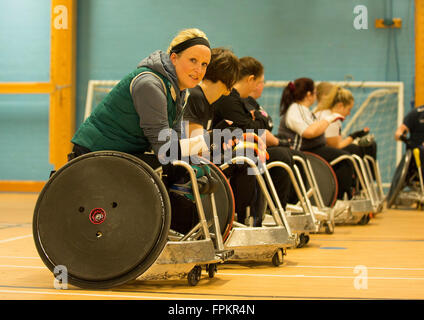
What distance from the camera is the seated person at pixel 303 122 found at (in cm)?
477

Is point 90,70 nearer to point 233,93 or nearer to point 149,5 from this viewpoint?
point 149,5

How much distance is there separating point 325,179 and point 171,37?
455 centimetres

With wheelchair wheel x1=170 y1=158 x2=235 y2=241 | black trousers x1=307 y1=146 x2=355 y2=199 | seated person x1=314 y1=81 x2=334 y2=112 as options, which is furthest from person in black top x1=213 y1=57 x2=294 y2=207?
seated person x1=314 y1=81 x2=334 y2=112

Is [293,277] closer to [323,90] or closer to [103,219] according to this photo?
[103,219]

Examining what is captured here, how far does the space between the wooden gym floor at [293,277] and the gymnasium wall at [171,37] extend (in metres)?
4.40

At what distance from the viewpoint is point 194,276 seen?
245 cm

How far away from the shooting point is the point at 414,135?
7293 mm

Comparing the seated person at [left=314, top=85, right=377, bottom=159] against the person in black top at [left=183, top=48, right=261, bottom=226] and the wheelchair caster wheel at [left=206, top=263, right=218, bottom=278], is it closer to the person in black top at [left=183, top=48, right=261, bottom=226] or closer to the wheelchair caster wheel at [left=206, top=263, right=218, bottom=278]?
the person in black top at [left=183, top=48, right=261, bottom=226]

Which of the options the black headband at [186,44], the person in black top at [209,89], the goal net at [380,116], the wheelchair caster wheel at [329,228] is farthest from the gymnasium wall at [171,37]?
the black headband at [186,44]

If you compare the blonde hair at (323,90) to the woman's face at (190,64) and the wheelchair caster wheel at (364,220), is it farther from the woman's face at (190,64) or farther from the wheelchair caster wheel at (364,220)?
the woman's face at (190,64)

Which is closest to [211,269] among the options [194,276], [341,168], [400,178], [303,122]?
[194,276]

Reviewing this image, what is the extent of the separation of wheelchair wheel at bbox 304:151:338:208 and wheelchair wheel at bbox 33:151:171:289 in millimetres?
2759

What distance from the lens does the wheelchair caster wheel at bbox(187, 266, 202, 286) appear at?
2.43m
